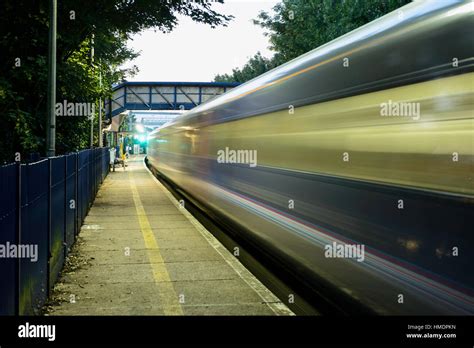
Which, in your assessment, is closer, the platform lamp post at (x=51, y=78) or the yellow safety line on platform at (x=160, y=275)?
the yellow safety line on platform at (x=160, y=275)

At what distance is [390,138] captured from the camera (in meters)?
3.65

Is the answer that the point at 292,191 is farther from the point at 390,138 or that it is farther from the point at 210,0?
the point at 210,0

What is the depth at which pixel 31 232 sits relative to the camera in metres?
4.74

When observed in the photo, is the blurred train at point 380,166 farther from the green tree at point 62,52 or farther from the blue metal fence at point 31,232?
the green tree at point 62,52

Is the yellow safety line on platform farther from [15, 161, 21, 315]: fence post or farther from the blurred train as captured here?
[15, 161, 21, 315]: fence post

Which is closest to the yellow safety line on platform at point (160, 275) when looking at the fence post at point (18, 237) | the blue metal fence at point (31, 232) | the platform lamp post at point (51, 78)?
the blue metal fence at point (31, 232)

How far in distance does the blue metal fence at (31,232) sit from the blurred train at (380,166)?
2469 millimetres

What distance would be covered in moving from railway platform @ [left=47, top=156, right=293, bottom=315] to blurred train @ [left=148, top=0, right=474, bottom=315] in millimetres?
656

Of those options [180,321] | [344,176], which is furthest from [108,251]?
[344,176]

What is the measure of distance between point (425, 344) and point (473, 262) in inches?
32.3

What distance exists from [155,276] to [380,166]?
376 centimetres

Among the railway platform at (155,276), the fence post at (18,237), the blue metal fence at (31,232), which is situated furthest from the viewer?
the railway platform at (155,276)

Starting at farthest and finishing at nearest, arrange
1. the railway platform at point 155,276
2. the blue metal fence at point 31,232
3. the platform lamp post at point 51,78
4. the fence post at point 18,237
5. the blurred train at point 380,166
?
the platform lamp post at point 51,78 < the railway platform at point 155,276 < the fence post at point 18,237 < the blue metal fence at point 31,232 < the blurred train at point 380,166

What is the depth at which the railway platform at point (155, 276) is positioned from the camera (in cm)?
543
